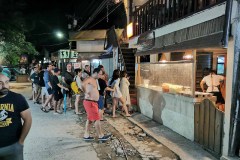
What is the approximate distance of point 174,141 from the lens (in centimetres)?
713

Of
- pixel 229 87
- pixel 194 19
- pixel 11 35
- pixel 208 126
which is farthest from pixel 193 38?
pixel 11 35

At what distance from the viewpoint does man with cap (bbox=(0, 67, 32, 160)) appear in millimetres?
3238

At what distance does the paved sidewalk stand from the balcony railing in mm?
3482

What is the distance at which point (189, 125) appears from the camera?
7.18 metres

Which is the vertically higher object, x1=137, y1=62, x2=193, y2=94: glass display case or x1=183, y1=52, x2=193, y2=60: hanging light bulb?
x1=183, y1=52, x2=193, y2=60: hanging light bulb

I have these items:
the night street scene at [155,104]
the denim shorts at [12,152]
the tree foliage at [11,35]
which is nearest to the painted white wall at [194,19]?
the night street scene at [155,104]

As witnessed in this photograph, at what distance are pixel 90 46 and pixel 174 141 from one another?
17.5 meters

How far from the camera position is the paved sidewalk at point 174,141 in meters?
6.04

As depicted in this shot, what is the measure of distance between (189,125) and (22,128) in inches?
194

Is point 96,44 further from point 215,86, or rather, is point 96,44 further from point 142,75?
point 215,86

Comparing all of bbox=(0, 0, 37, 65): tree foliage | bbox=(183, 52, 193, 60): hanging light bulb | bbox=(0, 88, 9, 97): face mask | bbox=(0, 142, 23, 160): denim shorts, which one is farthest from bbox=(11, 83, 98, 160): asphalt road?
bbox=(0, 0, 37, 65): tree foliage

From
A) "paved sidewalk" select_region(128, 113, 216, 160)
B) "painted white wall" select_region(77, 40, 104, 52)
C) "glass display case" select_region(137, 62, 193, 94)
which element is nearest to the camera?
"paved sidewalk" select_region(128, 113, 216, 160)

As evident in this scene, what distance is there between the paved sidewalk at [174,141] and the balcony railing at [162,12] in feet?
11.4

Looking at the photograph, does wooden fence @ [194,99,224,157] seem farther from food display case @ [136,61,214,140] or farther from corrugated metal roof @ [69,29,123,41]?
corrugated metal roof @ [69,29,123,41]
